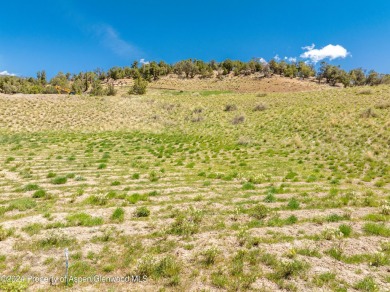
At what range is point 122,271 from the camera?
23.3ft

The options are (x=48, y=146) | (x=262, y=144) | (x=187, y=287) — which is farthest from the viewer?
(x=262, y=144)

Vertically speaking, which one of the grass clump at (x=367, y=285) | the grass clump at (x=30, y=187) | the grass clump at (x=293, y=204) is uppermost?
the grass clump at (x=30, y=187)

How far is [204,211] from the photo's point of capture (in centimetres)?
1105

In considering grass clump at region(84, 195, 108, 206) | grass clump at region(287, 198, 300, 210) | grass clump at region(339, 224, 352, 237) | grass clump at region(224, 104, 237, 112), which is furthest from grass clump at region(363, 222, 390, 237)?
grass clump at region(224, 104, 237, 112)

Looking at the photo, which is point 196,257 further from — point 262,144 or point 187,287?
point 262,144

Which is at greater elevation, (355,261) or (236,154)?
(236,154)

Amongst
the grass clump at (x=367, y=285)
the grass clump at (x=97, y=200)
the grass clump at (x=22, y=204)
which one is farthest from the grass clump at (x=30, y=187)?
the grass clump at (x=367, y=285)

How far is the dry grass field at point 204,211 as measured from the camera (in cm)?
697

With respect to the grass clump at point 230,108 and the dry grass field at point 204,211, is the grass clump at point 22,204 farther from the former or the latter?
the grass clump at point 230,108

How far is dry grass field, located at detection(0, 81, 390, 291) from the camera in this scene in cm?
697

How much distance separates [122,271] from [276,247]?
15.5 ft

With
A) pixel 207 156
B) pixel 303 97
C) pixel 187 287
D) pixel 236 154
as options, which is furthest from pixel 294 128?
→ pixel 187 287

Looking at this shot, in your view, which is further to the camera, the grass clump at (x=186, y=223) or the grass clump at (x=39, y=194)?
the grass clump at (x=39, y=194)

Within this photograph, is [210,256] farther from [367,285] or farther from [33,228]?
[33,228]
